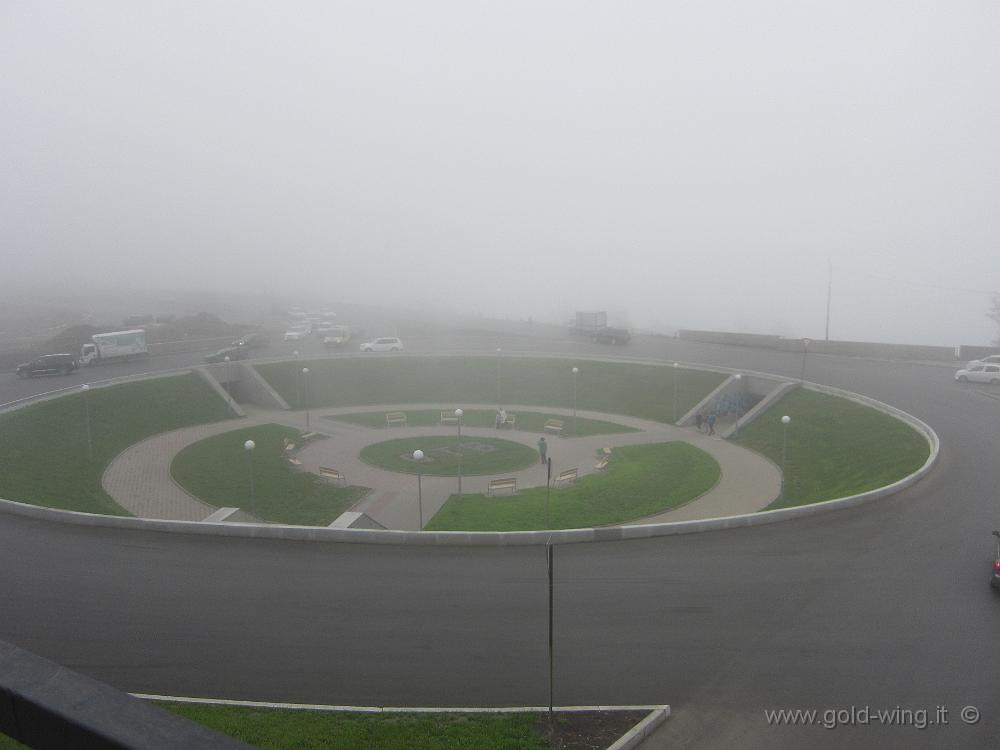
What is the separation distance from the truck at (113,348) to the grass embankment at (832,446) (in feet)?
90.7

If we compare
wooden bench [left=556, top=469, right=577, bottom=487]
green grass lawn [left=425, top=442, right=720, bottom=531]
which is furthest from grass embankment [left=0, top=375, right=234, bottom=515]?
wooden bench [left=556, top=469, right=577, bottom=487]

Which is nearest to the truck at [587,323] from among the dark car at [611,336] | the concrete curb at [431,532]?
the dark car at [611,336]

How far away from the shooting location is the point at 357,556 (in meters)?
11.0

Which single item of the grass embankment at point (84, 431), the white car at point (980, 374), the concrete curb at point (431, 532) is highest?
the white car at point (980, 374)

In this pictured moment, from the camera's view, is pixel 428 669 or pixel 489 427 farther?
pixel 489 427

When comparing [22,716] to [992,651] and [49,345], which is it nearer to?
[992,651]

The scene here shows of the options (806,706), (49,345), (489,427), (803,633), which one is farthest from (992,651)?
(49,345)

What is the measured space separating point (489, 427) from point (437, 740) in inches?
731

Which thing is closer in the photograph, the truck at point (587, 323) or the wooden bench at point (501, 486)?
the wooden bench at point (501, 486)

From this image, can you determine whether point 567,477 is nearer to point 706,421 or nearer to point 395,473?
point 395,473

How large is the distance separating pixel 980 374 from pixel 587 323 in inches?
816

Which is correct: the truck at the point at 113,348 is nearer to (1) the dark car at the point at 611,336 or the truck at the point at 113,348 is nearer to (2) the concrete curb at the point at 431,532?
(1) the dark car at the point at 611,336

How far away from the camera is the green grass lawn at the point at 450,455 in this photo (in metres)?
19.8

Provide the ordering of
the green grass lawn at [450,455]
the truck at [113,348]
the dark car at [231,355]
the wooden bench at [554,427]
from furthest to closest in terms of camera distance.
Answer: the truck at [113,348]
the dark car at [231,355]
the wooden bench at [554,427]
the green grass lawn at [450,455]
